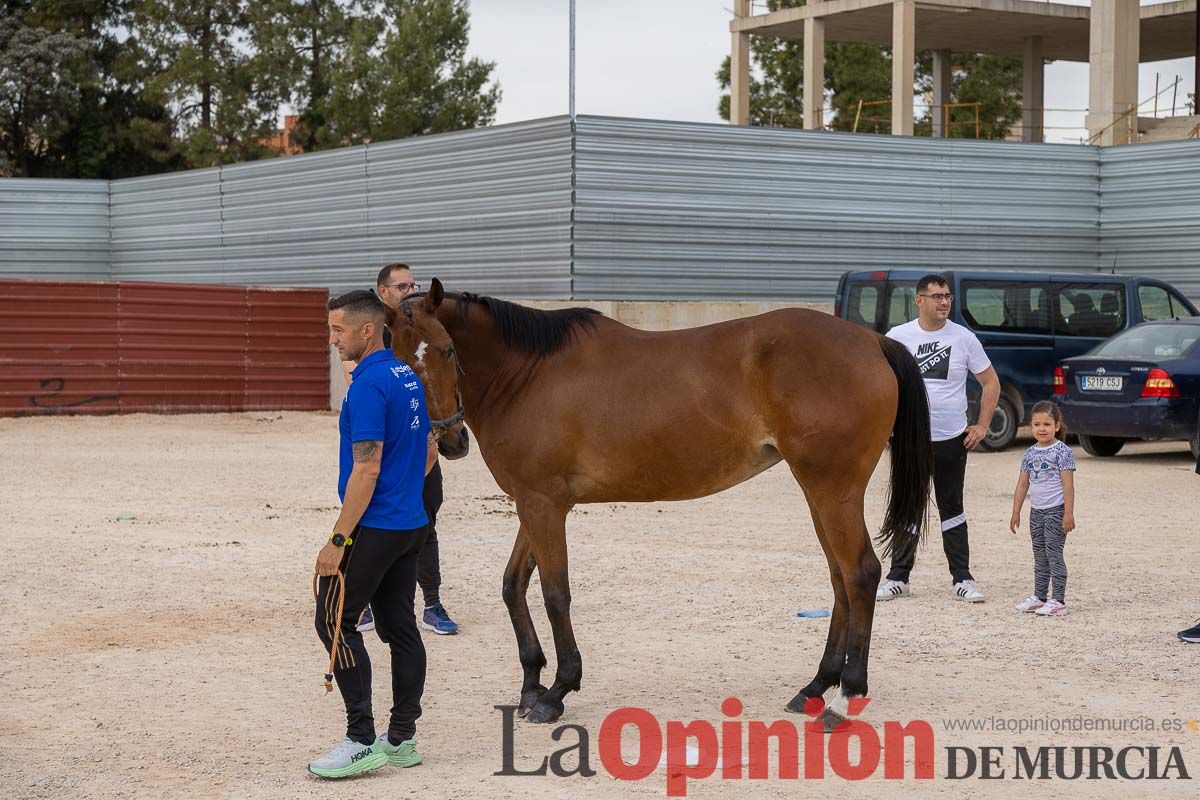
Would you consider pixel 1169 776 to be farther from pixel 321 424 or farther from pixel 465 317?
pixel 321 424

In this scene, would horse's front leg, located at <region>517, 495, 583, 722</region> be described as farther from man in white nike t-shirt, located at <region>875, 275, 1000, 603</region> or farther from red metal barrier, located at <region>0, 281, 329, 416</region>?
red metal barrier, located at <region>0, 281, 329, 416</region>

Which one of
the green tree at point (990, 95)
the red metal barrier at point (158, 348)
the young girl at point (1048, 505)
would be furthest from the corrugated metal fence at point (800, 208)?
the green tree at point (990, 95)

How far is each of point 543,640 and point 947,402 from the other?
2.87m

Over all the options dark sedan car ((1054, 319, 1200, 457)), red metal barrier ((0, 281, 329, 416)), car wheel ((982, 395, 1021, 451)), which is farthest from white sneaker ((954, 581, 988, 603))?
red metal barrier ((0, 281, 329, 416))

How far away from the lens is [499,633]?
791 cm

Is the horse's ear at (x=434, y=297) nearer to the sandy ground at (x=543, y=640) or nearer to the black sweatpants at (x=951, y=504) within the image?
the sandy ground at (x=543, y=640)

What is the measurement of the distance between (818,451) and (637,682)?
1.41 meters

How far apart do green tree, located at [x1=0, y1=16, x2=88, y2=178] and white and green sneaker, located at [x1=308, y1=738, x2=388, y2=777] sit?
4410 centimetres

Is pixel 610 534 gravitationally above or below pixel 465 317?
below

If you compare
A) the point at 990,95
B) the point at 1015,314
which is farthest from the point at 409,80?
the point at 1015,314

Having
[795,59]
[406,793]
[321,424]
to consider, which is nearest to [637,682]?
[406,793]

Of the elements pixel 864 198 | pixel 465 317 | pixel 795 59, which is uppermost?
pixel 795 59

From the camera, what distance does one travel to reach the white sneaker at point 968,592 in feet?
28.2

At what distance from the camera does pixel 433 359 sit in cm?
610
